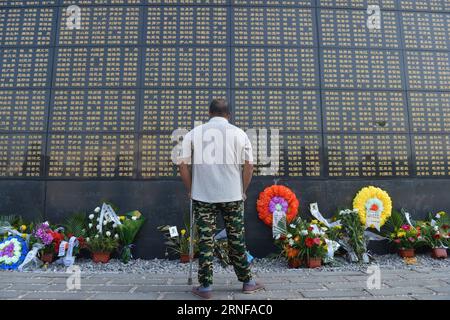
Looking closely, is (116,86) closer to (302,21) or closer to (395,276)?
(302,21)

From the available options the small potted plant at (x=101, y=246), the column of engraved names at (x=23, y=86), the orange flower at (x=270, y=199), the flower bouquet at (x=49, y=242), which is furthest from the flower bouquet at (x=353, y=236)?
the column of engraved names at (x=23, y=86)

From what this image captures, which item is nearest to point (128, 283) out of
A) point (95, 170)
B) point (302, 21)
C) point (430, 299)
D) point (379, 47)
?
point (95, 170)

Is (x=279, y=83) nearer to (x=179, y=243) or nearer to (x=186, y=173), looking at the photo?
(x=179, y=243)

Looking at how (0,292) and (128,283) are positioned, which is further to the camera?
(128,283)

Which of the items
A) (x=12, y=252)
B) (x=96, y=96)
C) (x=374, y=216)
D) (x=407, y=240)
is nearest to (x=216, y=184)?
(x=374, y=216)

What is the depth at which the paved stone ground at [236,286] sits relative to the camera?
3.58m

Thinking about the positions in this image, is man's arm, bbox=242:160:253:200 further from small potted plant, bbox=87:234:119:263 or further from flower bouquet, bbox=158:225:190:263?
small potted plant, bbox=87:234:119:263

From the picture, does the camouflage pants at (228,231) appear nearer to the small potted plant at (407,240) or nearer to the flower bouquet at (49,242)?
the flower bouquet at (49,242)

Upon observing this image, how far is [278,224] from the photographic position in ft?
19.8

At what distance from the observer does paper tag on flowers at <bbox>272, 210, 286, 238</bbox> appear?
5.98 meters

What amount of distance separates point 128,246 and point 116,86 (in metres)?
3.39

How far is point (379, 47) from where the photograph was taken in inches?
286

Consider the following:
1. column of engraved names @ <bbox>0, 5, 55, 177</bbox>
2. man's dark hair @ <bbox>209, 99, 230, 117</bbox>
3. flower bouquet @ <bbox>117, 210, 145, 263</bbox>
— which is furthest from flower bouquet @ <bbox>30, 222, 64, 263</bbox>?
man's dark hair @ <bbox>209, 99, 230, 117</bbox>

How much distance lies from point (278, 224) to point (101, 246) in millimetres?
3281
